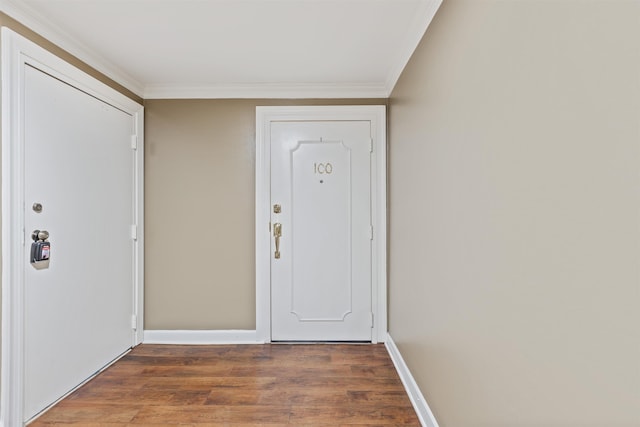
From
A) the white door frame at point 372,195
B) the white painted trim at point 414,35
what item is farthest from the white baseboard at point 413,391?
the white painted trim at point 414,35

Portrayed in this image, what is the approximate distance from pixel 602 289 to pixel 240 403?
204 cm

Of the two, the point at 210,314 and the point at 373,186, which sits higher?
the point at 373,186

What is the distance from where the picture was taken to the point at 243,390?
232 centimetres

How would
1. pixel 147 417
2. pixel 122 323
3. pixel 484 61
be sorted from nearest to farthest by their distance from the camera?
pixel 484 61
pixel 147 417
pixel 122 323

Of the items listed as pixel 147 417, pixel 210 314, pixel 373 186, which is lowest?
pixel 147 417

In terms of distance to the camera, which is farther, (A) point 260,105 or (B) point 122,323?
(A) point 260,105

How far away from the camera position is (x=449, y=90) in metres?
1.56

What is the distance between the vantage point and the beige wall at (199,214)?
310 centimetres

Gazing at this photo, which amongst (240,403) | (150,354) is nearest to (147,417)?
(240,403)

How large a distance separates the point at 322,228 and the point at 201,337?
141 cm

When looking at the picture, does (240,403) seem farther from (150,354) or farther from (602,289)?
(602,289)

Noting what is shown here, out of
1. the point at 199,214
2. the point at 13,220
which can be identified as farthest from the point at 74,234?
the point at 199,214

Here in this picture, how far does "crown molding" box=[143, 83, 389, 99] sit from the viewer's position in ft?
9.91

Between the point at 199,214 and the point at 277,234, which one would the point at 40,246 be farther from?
the point at 277,234
